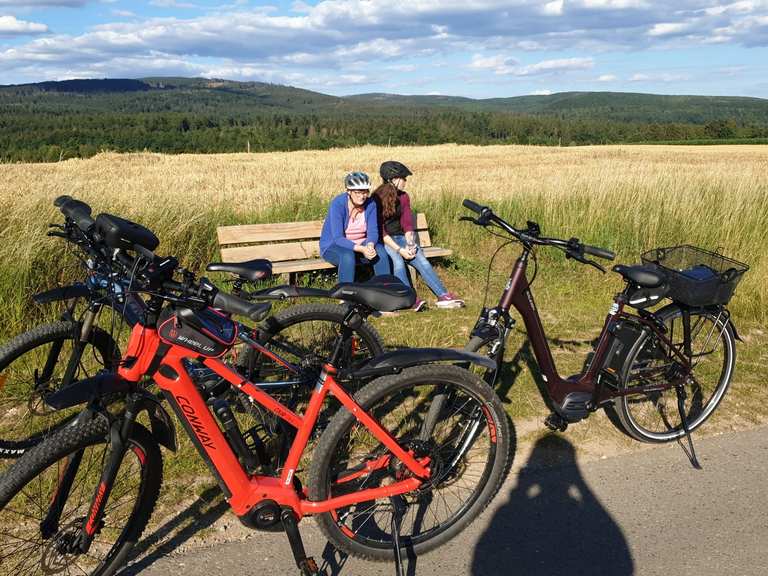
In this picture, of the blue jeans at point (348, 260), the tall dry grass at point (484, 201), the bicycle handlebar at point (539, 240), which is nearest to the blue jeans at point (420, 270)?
the blue jeans at point (348, 260)

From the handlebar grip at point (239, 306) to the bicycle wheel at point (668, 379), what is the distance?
244 centimetres

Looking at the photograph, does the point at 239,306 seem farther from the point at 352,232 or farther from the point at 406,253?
the point at 406,253

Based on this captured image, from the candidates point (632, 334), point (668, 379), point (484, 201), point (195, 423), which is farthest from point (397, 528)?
point (484, 201)

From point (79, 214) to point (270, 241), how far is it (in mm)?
4398

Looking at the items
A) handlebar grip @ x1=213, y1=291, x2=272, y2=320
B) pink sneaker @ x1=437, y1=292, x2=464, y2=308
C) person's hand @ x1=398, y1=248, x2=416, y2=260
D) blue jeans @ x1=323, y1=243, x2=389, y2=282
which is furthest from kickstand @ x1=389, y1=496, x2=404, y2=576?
person's hand @ x1=398, y1=248, x2=416, y2=260

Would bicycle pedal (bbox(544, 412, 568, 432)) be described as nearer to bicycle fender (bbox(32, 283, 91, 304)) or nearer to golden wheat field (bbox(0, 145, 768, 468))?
golden wheat field (bbox(0, 145, 768, 468))

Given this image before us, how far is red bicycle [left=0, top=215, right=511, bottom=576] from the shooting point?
7.46ft

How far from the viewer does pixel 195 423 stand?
241 cm

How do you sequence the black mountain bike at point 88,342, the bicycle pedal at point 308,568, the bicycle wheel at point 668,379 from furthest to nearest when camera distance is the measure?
the bicycle wheel at point 668,379, the black mountain bike at point 88,342, the bicycle pedal at point 308,568

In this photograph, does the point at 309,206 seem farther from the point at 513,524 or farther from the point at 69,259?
the point at 513,524

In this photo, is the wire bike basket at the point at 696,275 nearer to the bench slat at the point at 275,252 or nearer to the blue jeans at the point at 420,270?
the blue jeans at the point at 420,270

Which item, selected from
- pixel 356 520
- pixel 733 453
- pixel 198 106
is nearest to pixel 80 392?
pixel 356 520

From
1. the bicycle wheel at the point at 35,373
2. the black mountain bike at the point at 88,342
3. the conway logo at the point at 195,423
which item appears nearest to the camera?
the conway logo at the point at 195,423

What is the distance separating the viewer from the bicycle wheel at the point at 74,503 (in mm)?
2193
